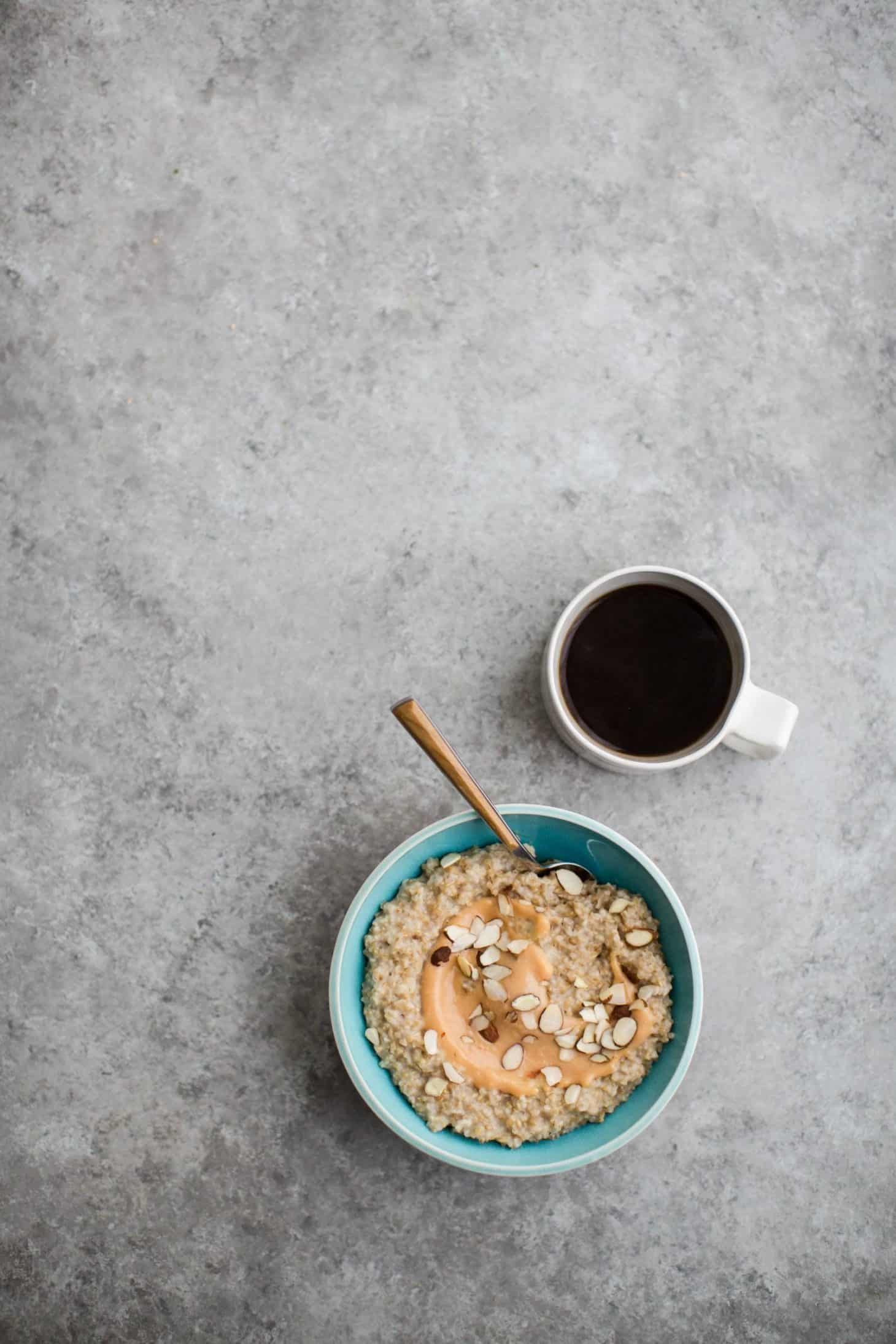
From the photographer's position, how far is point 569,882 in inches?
72.4

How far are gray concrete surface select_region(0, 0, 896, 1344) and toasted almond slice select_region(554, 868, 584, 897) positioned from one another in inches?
9.3

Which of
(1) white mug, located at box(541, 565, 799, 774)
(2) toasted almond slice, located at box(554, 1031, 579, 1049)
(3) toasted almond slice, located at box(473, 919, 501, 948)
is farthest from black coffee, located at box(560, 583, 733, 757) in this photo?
(2) toasted almond slice, located at box(554, 1031, 579, 1049)

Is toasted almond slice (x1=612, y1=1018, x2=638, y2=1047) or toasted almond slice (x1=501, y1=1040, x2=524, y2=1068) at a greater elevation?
toasted almond slice (x1=501, y1=1040, x2=524, y2=1068)

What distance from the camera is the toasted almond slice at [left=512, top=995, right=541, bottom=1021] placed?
5.87ft

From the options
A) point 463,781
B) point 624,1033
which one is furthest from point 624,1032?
point 463,781

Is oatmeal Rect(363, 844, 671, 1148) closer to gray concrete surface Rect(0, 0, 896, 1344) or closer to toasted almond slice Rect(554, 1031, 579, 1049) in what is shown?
toasted almond slice Rect(554, 1031, 579, 1049)

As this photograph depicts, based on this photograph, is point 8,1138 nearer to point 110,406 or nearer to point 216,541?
point 216,541

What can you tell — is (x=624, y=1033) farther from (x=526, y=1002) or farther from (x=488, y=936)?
(x=488, y=936)

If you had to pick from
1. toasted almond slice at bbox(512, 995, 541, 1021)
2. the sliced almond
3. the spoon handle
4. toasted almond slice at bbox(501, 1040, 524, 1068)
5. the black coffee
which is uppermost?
the spoon handle

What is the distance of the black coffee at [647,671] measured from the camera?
1878mm

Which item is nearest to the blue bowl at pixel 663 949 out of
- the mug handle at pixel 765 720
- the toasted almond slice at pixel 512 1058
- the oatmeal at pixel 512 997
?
the oatmeal at pixel 512 997

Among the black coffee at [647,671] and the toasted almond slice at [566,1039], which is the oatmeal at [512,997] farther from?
the black coffee at [647,671]

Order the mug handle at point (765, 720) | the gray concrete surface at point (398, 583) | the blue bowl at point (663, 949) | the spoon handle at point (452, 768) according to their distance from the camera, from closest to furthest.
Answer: the spoon handle at point (452, 768) < the blue bowl at point (663, 949) < the mug handle at point (765, 720) < the gray concrete surface at point (398, 583)

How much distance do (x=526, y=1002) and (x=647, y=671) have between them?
2.07 ft
